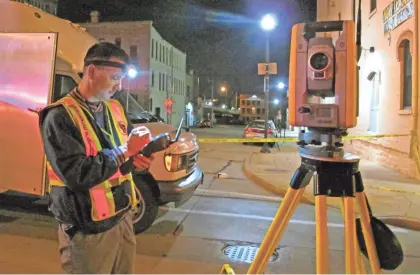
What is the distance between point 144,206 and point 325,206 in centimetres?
335

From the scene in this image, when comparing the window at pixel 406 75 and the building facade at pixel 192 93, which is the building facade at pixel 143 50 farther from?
the window at pixel 406 75

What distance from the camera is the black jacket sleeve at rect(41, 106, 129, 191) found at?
6.32 ft

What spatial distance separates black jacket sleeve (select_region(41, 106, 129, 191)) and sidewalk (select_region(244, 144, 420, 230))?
411cm

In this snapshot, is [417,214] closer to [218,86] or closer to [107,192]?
[107,192]

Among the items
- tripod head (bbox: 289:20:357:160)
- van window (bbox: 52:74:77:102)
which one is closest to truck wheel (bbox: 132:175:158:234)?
van window (bbox: 52:74:77:102)

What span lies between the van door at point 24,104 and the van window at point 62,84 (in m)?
0.42

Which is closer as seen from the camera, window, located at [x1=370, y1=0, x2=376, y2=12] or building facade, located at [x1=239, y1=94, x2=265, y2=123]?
window, located at [x1=370, y1=0, x2=376, y2=12]

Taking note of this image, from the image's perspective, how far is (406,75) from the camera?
1046 centimetres

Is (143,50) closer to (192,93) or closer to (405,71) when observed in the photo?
(192,93)

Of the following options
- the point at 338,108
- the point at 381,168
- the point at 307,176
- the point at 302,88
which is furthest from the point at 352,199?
the point at 381,168

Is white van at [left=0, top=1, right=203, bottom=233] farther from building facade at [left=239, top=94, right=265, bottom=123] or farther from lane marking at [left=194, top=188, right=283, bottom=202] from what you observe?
building facade at [left=239, top=94, right=265, bottom=123]

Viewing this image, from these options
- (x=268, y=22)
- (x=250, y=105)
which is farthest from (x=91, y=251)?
(x=250, y=105)

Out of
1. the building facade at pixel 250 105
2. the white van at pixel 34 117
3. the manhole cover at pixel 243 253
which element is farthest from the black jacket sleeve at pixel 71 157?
the building facade at pixel 250 105

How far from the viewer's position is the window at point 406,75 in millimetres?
10305
